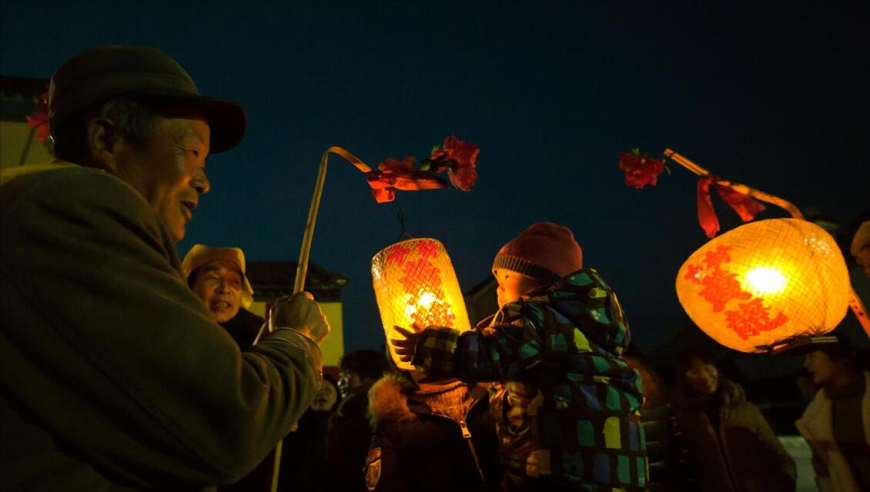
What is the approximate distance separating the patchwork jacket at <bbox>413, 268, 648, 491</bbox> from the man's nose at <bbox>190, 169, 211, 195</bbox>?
147 cm

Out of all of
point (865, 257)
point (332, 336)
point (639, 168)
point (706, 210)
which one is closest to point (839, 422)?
point (865, 257)

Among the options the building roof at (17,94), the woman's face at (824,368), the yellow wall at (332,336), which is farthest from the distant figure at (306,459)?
the yellow wall at (332,336)

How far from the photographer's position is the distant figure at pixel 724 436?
18.8 ft

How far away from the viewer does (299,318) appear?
1898mm

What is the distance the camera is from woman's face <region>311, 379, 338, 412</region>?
6145mm

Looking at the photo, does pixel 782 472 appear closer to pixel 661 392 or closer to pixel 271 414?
pixel 661 392

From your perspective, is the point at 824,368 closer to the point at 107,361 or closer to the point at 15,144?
the point at 107,361

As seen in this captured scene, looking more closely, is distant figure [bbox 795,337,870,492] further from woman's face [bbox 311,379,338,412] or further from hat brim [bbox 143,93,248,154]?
hat brim [bbox 143,93,248,154]

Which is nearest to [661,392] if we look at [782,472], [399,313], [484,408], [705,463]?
[705,463]

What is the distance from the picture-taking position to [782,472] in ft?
19.1

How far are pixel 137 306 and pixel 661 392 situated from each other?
5922 mm

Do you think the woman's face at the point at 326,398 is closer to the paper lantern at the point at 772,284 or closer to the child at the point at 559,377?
the child at the point at 559,377

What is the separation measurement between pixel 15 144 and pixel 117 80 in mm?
21021

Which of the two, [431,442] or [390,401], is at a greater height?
[390,401]
